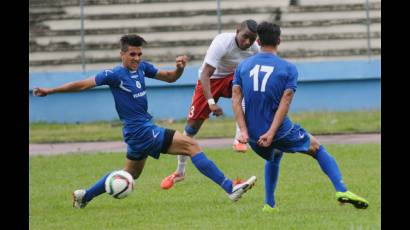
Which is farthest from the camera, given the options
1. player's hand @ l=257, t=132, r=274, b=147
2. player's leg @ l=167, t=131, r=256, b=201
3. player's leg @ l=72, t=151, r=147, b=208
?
player's leg @ l=72, t=151, r=147, b=208

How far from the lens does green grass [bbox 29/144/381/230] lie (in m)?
9.90

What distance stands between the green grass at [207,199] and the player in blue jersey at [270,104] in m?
0.61

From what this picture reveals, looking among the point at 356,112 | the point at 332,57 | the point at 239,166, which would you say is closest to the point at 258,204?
the point at 239,166

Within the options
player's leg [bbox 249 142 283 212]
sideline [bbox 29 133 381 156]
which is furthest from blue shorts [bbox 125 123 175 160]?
sideline [bbox 29 133 381 156]

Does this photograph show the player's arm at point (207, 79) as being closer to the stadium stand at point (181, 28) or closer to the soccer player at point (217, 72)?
the soccer player at point (217, 72)

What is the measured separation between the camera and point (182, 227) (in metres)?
9.65

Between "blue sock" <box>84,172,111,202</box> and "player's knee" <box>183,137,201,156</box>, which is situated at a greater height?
"player's knee" <box>183,137,201,156</box>

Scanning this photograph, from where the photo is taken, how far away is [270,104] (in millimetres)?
10195

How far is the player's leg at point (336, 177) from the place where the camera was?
1018cm

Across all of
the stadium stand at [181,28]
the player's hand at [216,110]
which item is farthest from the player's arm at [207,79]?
the stadium stand at [181,28]

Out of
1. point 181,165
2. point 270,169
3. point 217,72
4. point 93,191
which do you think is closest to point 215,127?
point 217,72

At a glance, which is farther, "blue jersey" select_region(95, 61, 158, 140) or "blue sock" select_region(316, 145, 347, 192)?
"blue jersey" select_region(95, 61, 158, 140)

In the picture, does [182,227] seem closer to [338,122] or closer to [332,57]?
[338,122]

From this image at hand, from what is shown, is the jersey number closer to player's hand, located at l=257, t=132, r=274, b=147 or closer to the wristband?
player's hand, located at l=257, t=132, r=274, b=147
